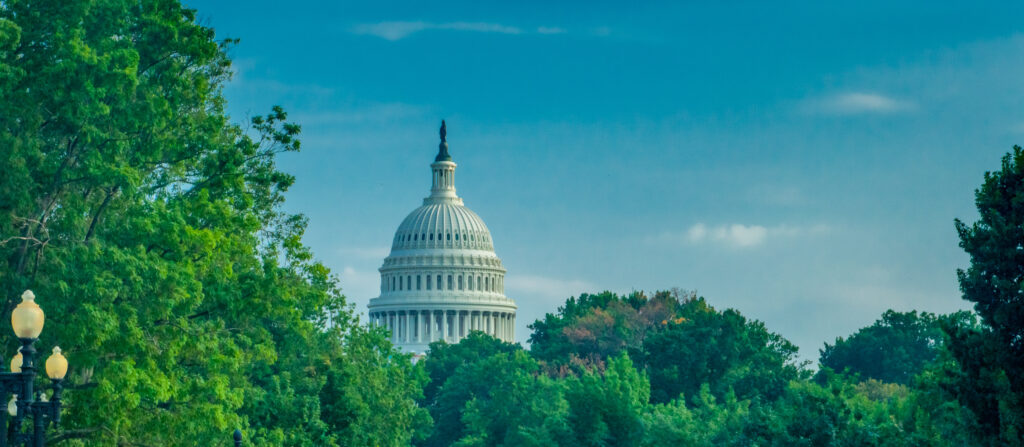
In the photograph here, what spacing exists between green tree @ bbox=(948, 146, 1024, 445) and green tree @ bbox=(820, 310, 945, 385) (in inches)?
3482

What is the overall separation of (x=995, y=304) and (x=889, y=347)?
9359cm

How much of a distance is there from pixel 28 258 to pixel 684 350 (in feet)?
178

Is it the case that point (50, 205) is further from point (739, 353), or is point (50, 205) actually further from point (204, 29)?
point (739, 353)

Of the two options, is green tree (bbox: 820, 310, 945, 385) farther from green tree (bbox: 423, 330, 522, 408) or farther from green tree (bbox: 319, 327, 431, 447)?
green tree (bbox: 319, 327, 431, 447)

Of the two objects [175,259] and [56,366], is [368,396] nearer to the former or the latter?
[175,259]

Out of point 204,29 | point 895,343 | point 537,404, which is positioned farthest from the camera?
point 895,343

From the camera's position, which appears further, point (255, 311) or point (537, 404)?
point (537, 404)

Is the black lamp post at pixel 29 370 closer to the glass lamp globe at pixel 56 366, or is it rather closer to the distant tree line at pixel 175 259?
the glass lamp globe at pixel 56 366

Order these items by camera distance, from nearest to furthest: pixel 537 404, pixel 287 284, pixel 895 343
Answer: pixel 287 284, pixel 537 404, pixel 895 343

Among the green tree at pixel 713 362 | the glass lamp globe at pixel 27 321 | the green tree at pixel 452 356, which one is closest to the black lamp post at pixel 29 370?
the glass lamp globe at pixel 27 321

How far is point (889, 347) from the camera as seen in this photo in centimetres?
12612

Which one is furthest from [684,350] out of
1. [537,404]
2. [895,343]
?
[895,343]

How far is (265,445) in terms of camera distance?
50.9m

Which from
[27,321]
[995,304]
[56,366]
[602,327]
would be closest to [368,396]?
[995,304]
